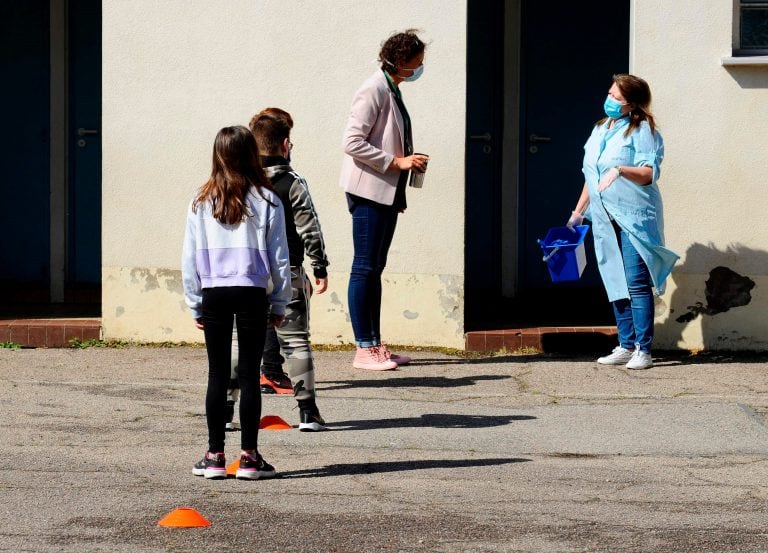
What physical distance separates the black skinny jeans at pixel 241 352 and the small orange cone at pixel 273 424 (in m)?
1.04

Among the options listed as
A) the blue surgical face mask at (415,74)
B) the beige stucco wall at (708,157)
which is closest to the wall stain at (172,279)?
the blue surgical face mask at (415,74)

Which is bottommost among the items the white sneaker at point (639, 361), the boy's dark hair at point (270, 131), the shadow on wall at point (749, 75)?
the white sneaker at point (639, 361)

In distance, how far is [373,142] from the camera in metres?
8.54

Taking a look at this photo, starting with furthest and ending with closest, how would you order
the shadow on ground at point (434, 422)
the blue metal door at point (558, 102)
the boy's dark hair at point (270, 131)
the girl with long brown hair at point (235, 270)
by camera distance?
the blue metal door at point (558, 102) < the shadow on ground at point (434, 422) < the boy's dark hair at point (270, 131) < the girl with long brown hair at point (235, 270)

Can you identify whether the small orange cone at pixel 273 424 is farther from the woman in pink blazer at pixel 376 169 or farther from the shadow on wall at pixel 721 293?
Result: the shadow on wall at pixel 721 293

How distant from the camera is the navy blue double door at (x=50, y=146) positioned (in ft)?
37.4

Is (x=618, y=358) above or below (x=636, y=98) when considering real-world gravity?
below

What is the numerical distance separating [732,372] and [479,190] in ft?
10.8

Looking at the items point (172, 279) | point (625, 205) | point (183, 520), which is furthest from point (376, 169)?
point (183, 520)

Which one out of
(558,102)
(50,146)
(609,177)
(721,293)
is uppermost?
(558,102)

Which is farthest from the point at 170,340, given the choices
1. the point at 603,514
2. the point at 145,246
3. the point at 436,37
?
the point at 603,514

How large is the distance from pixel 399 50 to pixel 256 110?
1580 millimetres

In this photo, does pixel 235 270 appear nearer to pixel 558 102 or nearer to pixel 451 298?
pixel 451 298

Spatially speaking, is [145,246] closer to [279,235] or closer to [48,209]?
[48,209]
